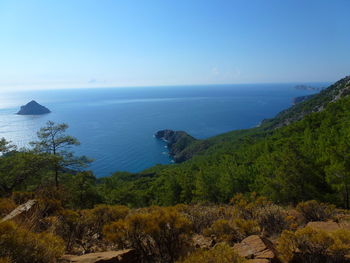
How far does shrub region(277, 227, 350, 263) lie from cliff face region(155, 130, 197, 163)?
79.3 meters

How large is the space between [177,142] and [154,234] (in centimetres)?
8537

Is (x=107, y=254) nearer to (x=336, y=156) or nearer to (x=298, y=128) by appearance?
(x=336, y=156)

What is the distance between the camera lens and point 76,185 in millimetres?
16797

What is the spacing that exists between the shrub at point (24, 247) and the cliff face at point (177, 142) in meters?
80.2

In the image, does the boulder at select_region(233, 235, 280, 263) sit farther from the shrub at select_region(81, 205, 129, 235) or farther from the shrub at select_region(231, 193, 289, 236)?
the shrub at select_region(81, 205, 129, 235)

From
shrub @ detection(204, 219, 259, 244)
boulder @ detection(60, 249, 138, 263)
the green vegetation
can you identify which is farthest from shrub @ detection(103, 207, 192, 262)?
shrub @ detection(204, 219, 259, 244)

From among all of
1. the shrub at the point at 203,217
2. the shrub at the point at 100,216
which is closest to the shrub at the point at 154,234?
the shrub at the point at 100,216

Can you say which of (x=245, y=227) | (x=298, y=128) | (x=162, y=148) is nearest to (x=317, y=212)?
(x=245, y=227)

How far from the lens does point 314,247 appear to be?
4562mm

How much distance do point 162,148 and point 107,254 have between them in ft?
283

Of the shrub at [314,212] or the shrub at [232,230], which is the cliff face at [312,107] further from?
the shrub at [232,230]

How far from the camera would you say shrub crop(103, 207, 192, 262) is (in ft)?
16.5

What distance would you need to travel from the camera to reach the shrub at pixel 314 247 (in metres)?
4.33

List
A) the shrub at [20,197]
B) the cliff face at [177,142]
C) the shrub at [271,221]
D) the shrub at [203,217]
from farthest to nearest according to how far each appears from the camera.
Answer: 1. the cliff face at [177,142]
2. the shrub at [20,197]
3. the shrub at [203,217]
4. the shrub at [271,221]
